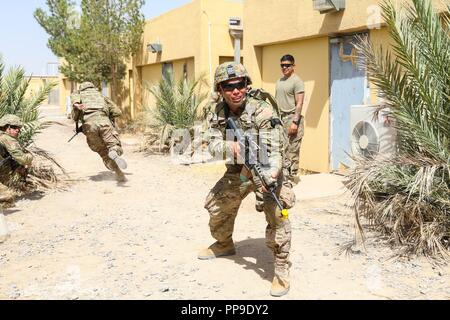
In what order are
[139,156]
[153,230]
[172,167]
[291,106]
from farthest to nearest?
[139,156], [172,167], [291,106], [153,230]

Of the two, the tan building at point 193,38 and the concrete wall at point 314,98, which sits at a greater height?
the tan building at point 193,38

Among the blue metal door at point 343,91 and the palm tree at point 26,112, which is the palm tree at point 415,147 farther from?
the palm tree at point 26,112

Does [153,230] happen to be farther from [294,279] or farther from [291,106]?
[291,106]

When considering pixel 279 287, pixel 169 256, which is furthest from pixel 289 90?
pixel 279 287

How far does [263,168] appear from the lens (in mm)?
3051

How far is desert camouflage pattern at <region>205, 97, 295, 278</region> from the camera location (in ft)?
10.2

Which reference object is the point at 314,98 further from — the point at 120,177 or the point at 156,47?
the point at 156,47

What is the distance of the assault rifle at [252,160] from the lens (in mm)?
2990

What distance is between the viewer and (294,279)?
3.38 meters

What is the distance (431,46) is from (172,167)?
555 centimetres

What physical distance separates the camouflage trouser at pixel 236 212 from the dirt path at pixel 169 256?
0.75ft

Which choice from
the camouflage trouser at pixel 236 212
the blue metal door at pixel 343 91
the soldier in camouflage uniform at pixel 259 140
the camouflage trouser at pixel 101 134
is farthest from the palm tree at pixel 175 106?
the soldier in camouflage uniform at pixel 259 140

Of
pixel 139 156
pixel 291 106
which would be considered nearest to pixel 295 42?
pixel 291 106

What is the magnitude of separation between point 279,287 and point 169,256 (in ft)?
3.73
